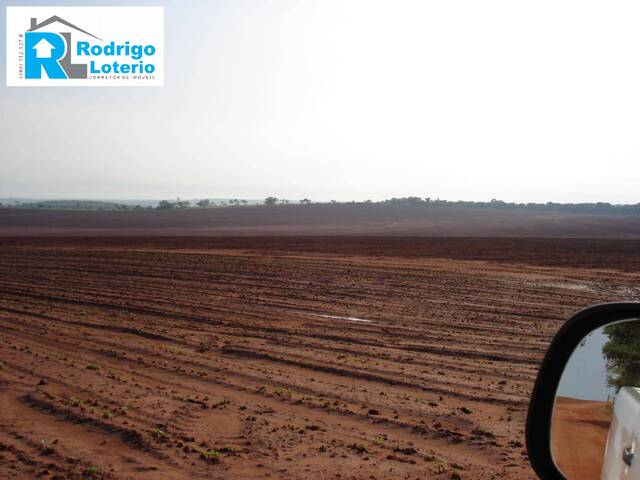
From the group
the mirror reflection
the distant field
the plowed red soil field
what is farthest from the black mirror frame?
the distant field

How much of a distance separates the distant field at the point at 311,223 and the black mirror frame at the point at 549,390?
169 feet

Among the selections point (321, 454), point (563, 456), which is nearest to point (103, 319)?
point (321, 454)

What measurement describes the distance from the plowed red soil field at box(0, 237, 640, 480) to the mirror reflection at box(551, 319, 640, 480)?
3092mm

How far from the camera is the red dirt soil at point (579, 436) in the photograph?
191cm

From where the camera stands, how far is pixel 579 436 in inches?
80.8

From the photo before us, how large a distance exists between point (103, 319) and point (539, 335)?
7.88m

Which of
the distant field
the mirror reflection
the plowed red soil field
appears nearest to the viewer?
the mirror reflection

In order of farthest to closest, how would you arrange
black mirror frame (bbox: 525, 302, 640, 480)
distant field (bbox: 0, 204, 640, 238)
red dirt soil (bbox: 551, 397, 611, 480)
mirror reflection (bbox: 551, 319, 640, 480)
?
distant field (bbox: 0, 204, 640, 238), black mirror frame (bbox: 525, 302, 640, 480), red dirt soil (bbox: 551, 397, 611, 480), mirror reflection (bbox: 551, 319, 640, 480)

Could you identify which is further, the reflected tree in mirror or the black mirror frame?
the black mirror frame

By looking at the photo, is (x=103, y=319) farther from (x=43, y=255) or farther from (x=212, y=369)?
(x=43, y=255)

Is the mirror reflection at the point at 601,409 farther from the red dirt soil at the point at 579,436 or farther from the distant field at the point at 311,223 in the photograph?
the distant field at the point at 311,223

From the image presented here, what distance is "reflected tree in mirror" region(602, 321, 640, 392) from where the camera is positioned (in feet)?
5.92

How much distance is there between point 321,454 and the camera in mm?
5355

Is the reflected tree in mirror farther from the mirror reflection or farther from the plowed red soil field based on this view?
the plowed red soil field
